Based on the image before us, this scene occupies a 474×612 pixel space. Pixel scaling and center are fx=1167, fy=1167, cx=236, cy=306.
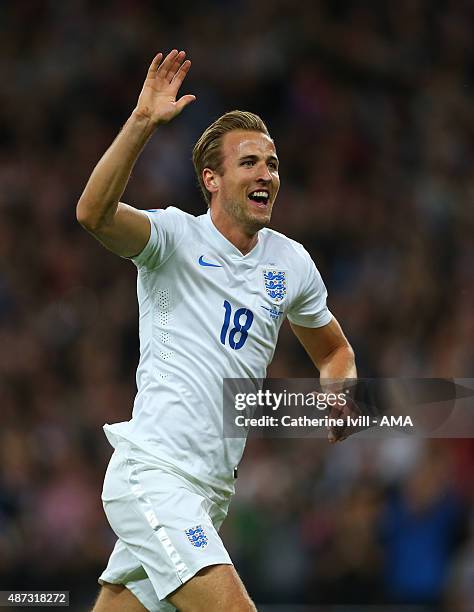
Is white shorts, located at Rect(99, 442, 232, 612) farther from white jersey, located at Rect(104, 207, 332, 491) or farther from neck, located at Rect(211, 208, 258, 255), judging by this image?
neck, located at Rect(211, 208, 258, 255)

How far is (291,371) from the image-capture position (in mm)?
9633

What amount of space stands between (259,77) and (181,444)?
836cm

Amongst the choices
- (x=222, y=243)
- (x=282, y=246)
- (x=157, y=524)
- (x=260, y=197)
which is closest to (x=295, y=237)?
(x=282, y=246)

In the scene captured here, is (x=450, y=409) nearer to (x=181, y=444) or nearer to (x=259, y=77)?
(x=181, y=444)

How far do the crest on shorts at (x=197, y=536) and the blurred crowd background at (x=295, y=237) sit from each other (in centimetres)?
365

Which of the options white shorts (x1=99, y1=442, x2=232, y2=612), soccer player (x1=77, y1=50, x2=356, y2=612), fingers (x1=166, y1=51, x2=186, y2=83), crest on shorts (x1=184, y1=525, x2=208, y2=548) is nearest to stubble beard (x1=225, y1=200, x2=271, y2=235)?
soccer player (x1=77, y1=50, x2=356, y2=612)

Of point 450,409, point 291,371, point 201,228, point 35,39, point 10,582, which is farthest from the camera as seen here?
point 35,39

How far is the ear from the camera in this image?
4949 mm

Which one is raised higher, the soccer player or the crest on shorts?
the soccer player

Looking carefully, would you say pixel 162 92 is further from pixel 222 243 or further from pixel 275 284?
pixel 275 284

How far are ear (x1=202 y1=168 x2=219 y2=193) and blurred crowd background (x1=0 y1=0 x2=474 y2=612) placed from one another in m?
3.59

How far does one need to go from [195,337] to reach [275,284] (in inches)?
18.0

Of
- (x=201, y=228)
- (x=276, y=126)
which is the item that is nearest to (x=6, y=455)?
(x=276, y=126)

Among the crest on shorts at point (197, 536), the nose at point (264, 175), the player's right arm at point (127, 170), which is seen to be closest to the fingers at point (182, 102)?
the player's right arm at point (127, 170)
